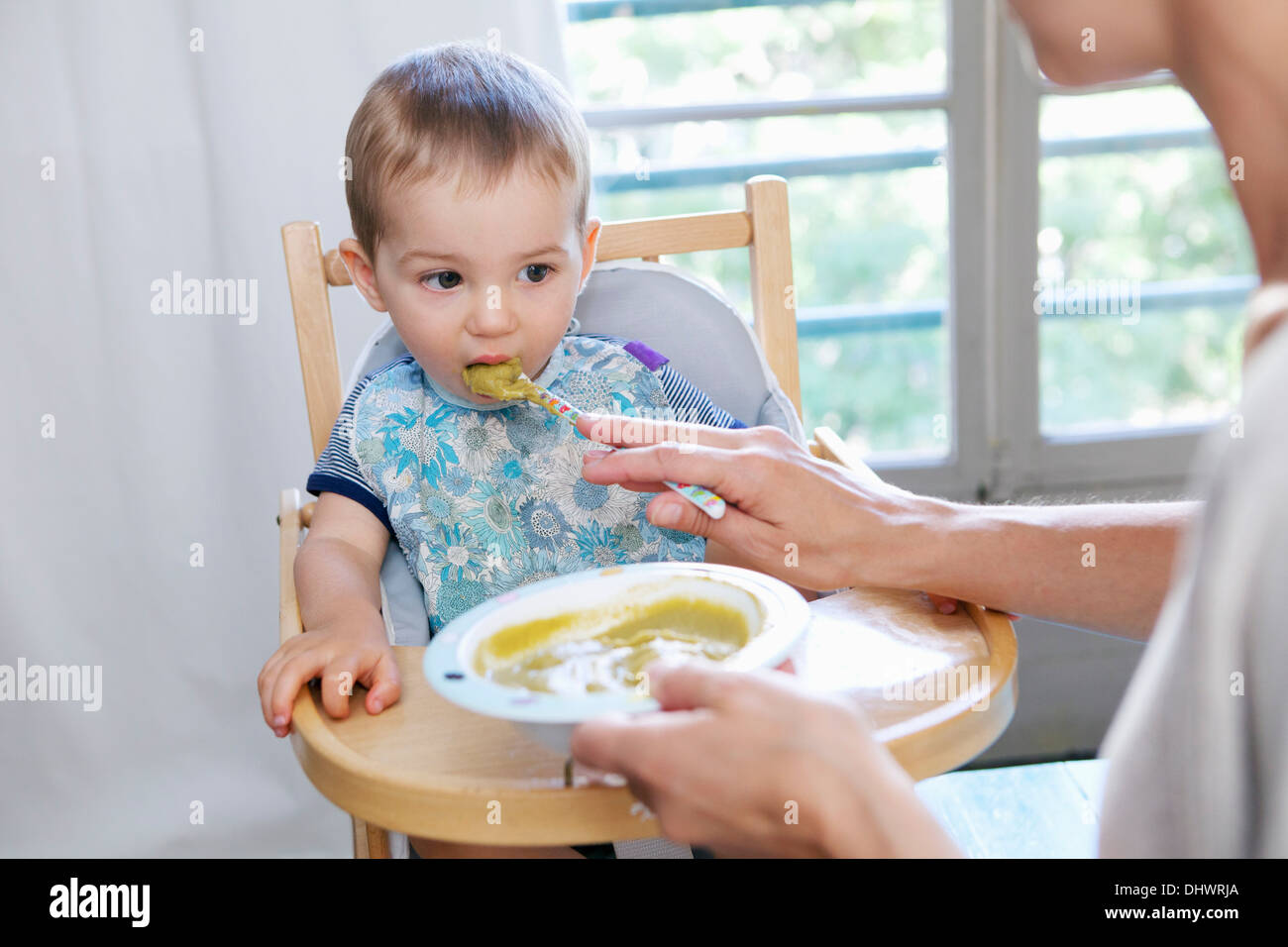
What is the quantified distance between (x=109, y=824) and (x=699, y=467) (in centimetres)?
154

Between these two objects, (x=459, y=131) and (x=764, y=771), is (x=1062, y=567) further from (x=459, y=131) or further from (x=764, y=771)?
(x=459, y=131)

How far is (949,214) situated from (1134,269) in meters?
0.43

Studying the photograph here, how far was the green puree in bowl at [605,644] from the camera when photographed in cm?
77

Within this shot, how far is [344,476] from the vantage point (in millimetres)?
1195

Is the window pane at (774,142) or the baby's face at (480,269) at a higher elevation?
the window pane at (774,142)

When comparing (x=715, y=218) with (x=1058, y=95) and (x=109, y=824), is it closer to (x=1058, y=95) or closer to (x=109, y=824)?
(x=1058, y=95)

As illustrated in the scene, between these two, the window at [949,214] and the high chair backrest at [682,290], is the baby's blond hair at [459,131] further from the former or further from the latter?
the window at [949,214]

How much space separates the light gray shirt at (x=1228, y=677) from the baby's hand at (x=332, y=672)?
57 cm

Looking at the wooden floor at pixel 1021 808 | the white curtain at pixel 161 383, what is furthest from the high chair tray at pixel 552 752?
the white curtain at pixel 161 383

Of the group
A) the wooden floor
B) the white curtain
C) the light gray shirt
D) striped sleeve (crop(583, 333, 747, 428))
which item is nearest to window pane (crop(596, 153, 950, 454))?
the white curtain
